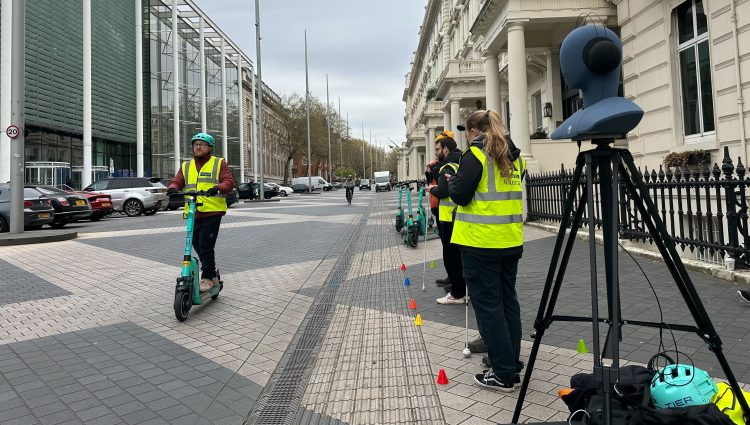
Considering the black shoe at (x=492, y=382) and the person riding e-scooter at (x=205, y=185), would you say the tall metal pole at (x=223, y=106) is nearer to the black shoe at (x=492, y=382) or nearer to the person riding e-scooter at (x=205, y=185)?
the person riding e-scooter at (x=205, y=185)

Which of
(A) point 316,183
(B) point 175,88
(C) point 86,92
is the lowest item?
(A) point 316,183

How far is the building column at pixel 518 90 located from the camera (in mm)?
14430

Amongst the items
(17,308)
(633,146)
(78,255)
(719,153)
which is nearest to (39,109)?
(78,255)

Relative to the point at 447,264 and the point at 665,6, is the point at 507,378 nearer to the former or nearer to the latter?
the point at 447,264

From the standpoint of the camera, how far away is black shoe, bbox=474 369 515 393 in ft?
11.4

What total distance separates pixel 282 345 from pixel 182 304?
139cm

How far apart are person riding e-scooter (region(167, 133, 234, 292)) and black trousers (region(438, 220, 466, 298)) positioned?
2517mm

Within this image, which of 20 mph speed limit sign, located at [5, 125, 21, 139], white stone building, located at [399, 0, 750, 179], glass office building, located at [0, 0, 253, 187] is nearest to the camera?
white stone building, located at [399, 0, 750, 179]

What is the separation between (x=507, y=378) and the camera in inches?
136

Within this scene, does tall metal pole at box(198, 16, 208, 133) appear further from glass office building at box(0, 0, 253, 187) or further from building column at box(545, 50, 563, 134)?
building column at box(545, 50, 563, 134)

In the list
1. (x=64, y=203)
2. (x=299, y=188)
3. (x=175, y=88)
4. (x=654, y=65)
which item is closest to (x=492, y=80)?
(x=654, y=65)

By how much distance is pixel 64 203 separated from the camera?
17.0m

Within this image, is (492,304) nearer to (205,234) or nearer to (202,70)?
(205,234)

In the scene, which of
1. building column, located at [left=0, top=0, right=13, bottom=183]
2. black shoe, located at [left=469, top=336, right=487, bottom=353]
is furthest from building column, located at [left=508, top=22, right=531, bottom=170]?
building column, located at [left=0, top=0, right=13, bottom=183]
